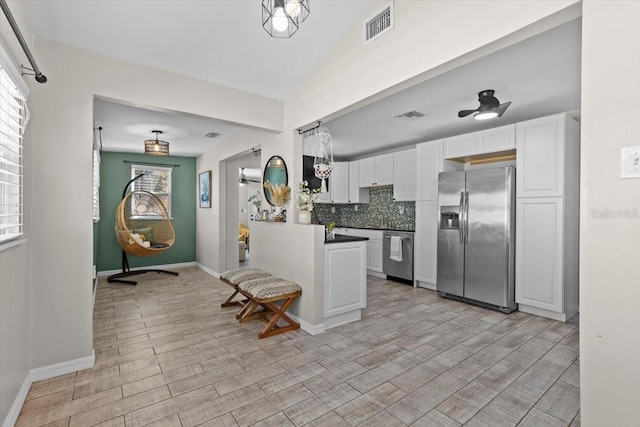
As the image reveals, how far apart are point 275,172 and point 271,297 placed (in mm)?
1532

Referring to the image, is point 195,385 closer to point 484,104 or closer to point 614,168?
point 614,168

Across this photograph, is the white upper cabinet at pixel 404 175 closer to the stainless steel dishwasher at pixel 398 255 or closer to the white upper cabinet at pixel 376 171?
the white upper cabinet at pixel 376 171

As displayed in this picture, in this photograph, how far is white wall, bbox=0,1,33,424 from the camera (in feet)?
5.37

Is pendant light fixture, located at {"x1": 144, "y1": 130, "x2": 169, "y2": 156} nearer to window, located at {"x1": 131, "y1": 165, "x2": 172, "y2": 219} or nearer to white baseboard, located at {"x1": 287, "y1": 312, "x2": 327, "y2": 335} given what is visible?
window, located at {"x1": 131, "y1": 165, "x2": 172, "y2": 219}

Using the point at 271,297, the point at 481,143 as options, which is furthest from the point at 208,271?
the point at 481,143

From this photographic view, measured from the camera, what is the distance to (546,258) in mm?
3467

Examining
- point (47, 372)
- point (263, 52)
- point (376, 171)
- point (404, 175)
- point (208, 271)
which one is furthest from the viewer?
point (208, 271)

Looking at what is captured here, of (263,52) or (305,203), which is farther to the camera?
(305,203)

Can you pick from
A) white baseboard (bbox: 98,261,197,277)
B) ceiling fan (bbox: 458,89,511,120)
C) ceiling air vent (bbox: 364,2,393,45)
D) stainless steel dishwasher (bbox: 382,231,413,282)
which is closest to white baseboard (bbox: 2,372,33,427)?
ceiling air vent (bbox: 364,2,393,45)

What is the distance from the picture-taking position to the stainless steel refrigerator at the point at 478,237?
369 centimetres

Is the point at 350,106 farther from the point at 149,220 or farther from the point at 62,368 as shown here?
the point at 149,220

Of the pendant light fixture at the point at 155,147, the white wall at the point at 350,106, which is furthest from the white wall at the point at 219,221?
the white wall at the point at 350,106

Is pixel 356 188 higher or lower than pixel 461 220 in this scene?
higher

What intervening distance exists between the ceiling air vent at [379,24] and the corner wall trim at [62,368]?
3.35m
